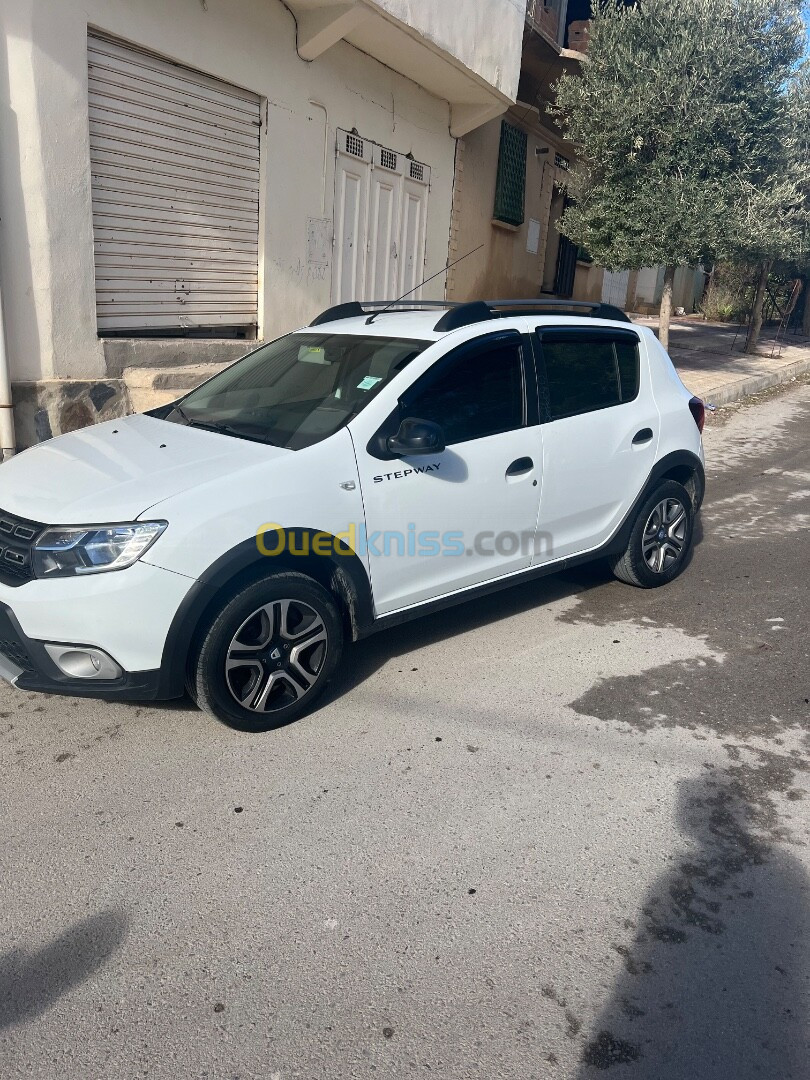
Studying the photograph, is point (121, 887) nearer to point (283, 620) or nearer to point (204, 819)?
point (204, 819)

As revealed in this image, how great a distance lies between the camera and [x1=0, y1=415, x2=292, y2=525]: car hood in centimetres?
319

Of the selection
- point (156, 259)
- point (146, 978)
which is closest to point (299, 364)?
point (146, 978)

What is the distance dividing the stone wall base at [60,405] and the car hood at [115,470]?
3078mm

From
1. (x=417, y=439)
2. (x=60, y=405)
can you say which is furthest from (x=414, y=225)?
(x=417, y=439)

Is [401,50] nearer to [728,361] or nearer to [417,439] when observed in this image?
[417,439]

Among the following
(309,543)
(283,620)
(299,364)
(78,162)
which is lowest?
(283,620)

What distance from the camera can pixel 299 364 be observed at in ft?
14.4

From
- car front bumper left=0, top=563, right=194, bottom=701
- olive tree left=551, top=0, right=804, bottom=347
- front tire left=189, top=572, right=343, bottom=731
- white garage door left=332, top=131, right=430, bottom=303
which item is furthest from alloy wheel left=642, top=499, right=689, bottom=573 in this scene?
olive tree left=551, top=0, right=804, bottom=347

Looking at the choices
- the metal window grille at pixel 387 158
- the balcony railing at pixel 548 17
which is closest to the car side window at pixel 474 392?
the metal window grille at pixel 387 158

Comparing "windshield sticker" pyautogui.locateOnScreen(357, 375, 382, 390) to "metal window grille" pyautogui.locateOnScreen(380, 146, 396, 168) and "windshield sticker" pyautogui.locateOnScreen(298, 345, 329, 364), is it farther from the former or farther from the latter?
"metal window grille" pyautogui.locateOnScreen(380, 146, 396, 168)

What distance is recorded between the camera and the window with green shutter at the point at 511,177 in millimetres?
13758

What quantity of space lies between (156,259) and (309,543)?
559 centimetres

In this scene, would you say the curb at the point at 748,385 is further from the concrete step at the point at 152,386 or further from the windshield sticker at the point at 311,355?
the windshield sticker at the point at 311,355

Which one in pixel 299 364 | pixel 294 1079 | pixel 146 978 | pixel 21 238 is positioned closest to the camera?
pixel 294 1079
